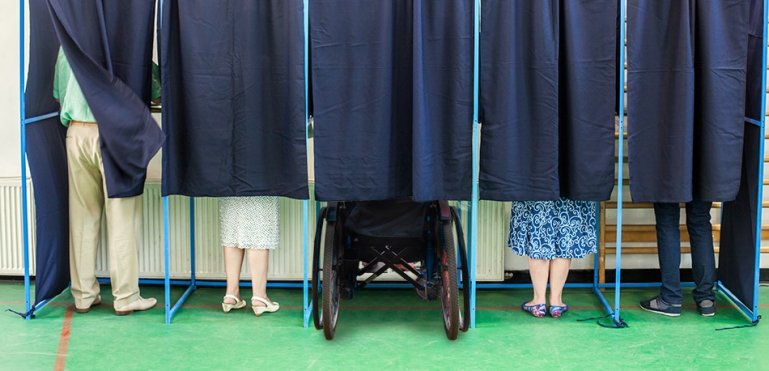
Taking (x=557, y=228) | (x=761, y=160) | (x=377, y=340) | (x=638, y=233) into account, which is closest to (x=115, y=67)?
(x=377, y=340)

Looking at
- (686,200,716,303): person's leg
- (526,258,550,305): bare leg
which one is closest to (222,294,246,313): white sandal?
(526,258,550,305): bare leg

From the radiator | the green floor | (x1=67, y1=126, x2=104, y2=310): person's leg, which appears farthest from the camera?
the radiator

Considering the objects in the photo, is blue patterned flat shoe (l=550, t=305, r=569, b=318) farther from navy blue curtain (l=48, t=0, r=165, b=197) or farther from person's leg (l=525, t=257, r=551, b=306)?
navy blue curtain (l=48, t=0, r=165, b=197)

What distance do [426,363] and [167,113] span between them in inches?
64.5

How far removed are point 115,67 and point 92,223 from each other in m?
0.81

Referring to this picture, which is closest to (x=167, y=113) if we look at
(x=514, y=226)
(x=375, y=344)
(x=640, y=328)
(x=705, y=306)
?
(x=375, y=344)

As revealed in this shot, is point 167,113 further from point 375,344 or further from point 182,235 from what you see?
point 375,344

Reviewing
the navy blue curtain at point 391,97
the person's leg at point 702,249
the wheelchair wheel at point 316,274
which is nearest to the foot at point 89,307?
the wheelchair wheel at point 316,274

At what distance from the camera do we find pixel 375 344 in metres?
3.44

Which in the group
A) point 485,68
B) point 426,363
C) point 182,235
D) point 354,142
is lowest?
point 426,363

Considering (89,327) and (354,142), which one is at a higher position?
(354,142)

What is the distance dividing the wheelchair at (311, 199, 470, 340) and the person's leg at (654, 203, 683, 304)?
107 cm

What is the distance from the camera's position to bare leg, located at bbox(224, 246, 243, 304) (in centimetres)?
388

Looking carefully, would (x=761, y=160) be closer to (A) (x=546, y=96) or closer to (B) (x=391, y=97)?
(A) (x=546, y=96)
